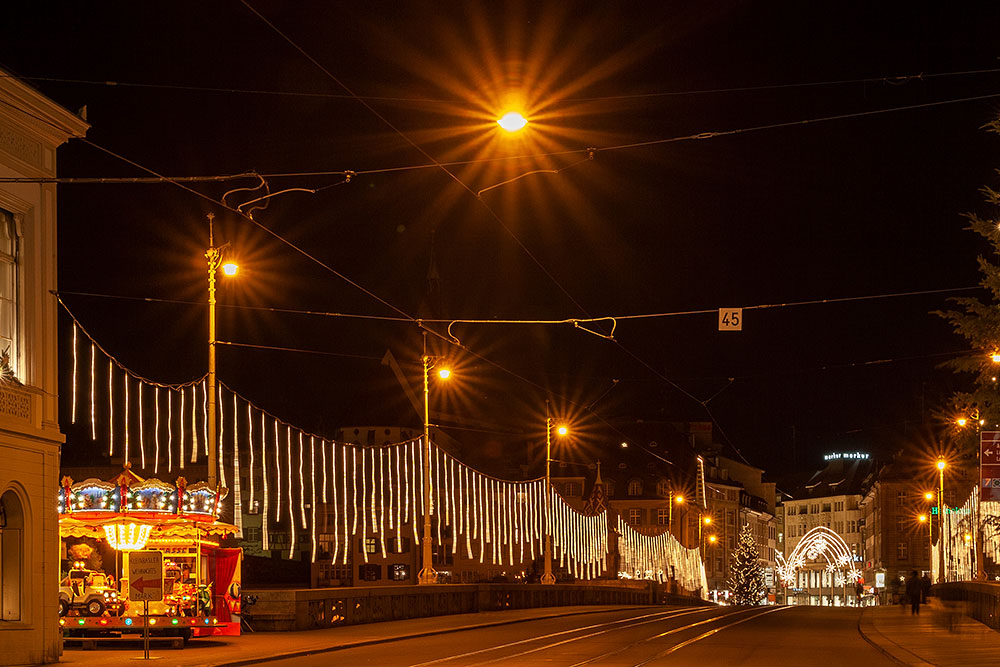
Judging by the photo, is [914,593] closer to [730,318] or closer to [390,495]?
[390,495]

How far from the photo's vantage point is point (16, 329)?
24391 millimetres

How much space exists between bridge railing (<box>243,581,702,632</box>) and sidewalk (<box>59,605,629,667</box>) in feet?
1.51

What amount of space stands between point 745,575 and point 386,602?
99856 millimetres

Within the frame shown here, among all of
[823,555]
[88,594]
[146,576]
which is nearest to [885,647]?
[146,576]

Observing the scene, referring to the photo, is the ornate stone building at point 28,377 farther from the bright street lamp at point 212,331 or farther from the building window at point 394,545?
the building window at point 394,545

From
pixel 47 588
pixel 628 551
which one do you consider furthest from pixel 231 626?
pixel 628 551

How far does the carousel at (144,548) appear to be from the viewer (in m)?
29.1

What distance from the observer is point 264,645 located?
92.0 feet

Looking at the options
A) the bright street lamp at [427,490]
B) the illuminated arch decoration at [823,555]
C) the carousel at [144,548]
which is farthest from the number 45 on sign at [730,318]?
the illuminated arch decoration at [823,555]

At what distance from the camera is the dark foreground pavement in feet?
80.5

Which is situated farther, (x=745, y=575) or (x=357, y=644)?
(x=745, y=575)

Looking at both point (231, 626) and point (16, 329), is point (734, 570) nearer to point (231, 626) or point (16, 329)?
point (231, 626)

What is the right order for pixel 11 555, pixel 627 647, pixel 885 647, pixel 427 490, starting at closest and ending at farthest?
pixel 11 555, pixel 885 647, pixel 627 647, pixel 427 490

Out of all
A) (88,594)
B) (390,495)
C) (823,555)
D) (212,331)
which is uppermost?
(212,331)
